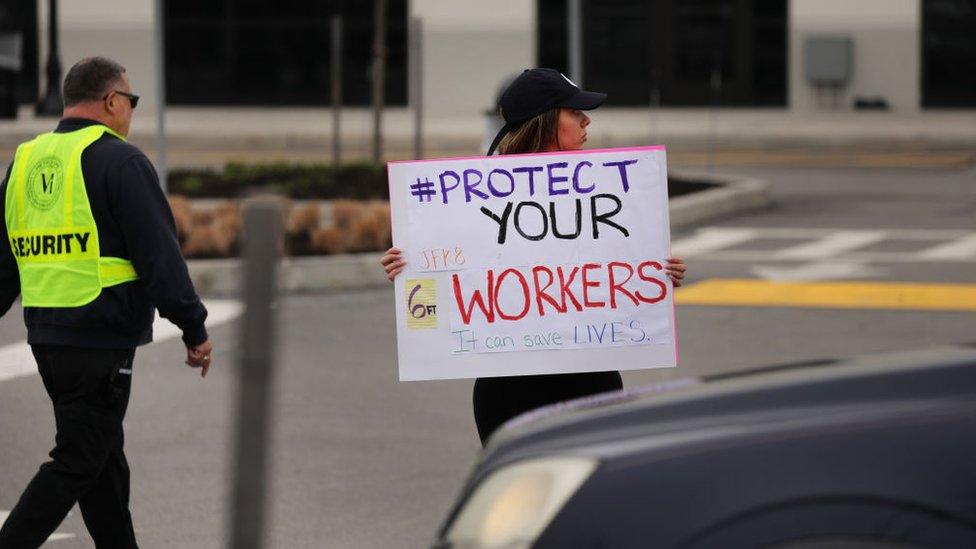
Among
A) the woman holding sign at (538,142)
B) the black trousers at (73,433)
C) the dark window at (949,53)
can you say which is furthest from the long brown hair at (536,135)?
the dark window at (949,53)

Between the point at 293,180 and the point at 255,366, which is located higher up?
the point at 255,366

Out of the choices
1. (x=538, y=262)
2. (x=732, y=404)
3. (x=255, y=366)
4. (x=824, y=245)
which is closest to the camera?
(x=255, y=366)

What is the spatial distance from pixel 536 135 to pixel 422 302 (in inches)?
22.2

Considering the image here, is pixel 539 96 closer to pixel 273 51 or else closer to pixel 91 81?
pixel 91 81

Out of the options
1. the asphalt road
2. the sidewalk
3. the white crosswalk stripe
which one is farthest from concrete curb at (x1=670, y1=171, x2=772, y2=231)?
the sidewalk

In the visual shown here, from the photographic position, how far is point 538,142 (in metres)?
5.21

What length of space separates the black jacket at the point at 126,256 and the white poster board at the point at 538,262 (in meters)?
0.82

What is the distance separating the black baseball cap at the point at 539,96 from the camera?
5180mm

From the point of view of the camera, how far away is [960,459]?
3387 mm

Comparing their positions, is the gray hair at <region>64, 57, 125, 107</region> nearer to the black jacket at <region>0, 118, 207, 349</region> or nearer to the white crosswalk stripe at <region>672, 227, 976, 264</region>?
the black jacket at <region>0, 118, 207, 349</region>

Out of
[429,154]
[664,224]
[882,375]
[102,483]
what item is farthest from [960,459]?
[429,154]

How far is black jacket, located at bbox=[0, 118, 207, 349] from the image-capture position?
555 cm

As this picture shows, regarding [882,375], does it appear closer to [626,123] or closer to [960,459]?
[960,459]

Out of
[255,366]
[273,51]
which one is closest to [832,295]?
[255,366]
